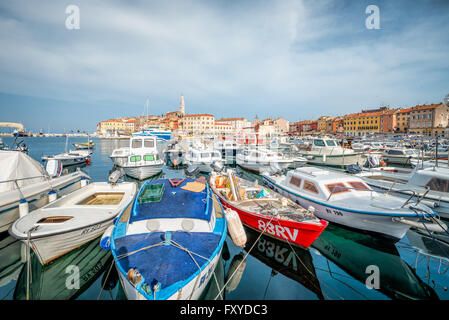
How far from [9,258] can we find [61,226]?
2.47m

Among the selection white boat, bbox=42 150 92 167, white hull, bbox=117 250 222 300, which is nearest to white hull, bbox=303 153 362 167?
white hull, bbox=117 250 222 300

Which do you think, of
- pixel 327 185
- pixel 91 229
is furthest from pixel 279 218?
pixel 91 229

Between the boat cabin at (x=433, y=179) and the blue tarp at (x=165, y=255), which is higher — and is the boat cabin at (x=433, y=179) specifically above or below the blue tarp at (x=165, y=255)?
above

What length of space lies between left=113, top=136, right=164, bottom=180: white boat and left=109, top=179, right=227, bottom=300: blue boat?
1095 cm

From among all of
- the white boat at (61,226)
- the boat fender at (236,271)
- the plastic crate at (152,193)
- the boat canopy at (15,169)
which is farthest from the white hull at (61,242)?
the boat fender at (236,271)

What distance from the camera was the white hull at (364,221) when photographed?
22.2ft

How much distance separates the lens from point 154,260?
3955mm

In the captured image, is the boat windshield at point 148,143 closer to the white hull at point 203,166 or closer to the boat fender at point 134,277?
the white hull at point 203,166

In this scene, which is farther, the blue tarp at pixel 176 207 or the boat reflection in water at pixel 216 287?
the blue tarp at pixel 176 207

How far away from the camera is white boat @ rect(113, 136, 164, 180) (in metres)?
17.0

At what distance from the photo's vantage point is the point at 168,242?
4441 millimetres

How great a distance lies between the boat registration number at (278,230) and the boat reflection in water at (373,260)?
1.41 meters

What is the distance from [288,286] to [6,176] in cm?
1209
